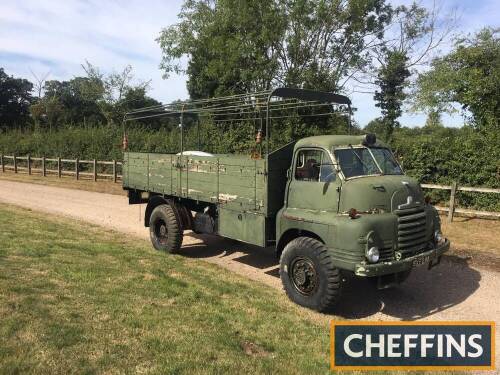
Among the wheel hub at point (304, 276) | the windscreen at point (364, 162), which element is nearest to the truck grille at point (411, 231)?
the windscreen at point (364, 162)

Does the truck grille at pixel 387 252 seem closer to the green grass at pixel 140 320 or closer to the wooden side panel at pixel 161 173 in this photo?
the green grass at pixel 140 320

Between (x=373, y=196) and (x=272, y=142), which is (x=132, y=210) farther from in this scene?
(x=373, y=196)

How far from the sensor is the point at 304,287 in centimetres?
630

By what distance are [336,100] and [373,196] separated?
283cm

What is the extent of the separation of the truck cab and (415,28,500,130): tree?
9.75 meters

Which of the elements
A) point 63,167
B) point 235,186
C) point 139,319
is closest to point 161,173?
point 235,186

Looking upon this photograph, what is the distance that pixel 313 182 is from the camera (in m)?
6.57

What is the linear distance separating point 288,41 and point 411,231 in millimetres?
19457

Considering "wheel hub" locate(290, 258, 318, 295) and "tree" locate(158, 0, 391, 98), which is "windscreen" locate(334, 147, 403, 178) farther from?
"tree" locate(158, 0, 391, 98)

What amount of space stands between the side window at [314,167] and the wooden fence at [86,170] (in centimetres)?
757

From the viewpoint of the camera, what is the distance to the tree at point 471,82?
16438mm

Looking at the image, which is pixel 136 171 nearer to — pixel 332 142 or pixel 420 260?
pixel 332 142

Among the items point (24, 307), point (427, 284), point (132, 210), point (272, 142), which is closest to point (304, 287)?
point (427, 284)

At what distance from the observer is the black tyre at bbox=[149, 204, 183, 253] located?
29.8 feet
